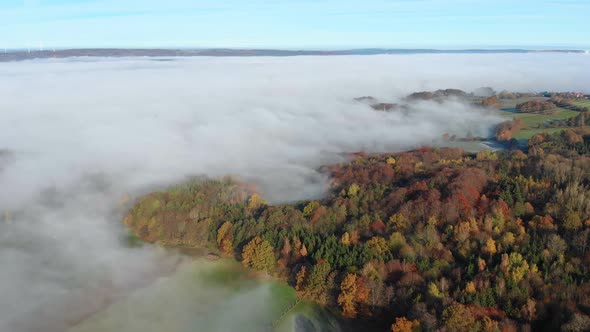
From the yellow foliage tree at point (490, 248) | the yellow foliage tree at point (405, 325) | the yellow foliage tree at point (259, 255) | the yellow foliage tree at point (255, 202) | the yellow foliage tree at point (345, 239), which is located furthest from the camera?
the yellow foliage tree at point (255, 202)

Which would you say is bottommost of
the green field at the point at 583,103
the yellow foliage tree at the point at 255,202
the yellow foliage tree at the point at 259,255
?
the yellow foliage tree at the point at 259,255

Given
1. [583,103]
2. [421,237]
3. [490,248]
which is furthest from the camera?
[583,103]

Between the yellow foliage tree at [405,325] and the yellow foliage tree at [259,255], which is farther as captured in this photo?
the yellow foliage tree at [259,255]

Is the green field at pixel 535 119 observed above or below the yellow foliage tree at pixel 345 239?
above

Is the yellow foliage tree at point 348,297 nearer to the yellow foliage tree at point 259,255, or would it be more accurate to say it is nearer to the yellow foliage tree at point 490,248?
the yellow foliage tree at point 259,255

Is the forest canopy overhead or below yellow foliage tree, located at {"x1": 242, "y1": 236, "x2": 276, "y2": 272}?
overhead

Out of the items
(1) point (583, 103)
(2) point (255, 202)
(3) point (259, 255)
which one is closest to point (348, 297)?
(3) point (259, 255)

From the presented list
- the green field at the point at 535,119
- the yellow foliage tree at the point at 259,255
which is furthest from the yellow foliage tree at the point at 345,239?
the green field at the point at 535,119

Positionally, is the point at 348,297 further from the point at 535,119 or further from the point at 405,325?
the point at 535,119

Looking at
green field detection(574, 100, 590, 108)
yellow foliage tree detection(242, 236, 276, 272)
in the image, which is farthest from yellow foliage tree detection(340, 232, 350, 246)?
green field detection(574, 100, 590, 108)

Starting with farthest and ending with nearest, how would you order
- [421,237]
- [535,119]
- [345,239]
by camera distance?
[535,119] → [345,239] → [421,237]

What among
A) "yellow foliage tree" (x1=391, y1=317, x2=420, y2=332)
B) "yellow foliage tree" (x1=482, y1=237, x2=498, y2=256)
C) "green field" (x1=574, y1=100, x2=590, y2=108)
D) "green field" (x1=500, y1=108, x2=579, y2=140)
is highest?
"green field" (x1=574, y1=100, x2=590, y2=108)

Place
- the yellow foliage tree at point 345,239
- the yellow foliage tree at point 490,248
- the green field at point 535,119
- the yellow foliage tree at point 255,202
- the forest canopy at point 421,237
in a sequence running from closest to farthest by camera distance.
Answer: the forest canopy at point 421,237, the yellow foliage tree at point 490,248, the yellow foliage tree at point 345,239, the yellow foliage tree at point 255,202, the green field at point 535,119

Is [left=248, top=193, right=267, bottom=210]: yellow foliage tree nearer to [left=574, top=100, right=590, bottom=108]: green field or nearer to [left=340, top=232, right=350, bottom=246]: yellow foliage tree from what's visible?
[left=340, top=232, right=350, bottom=246]: yellow foliage tree
